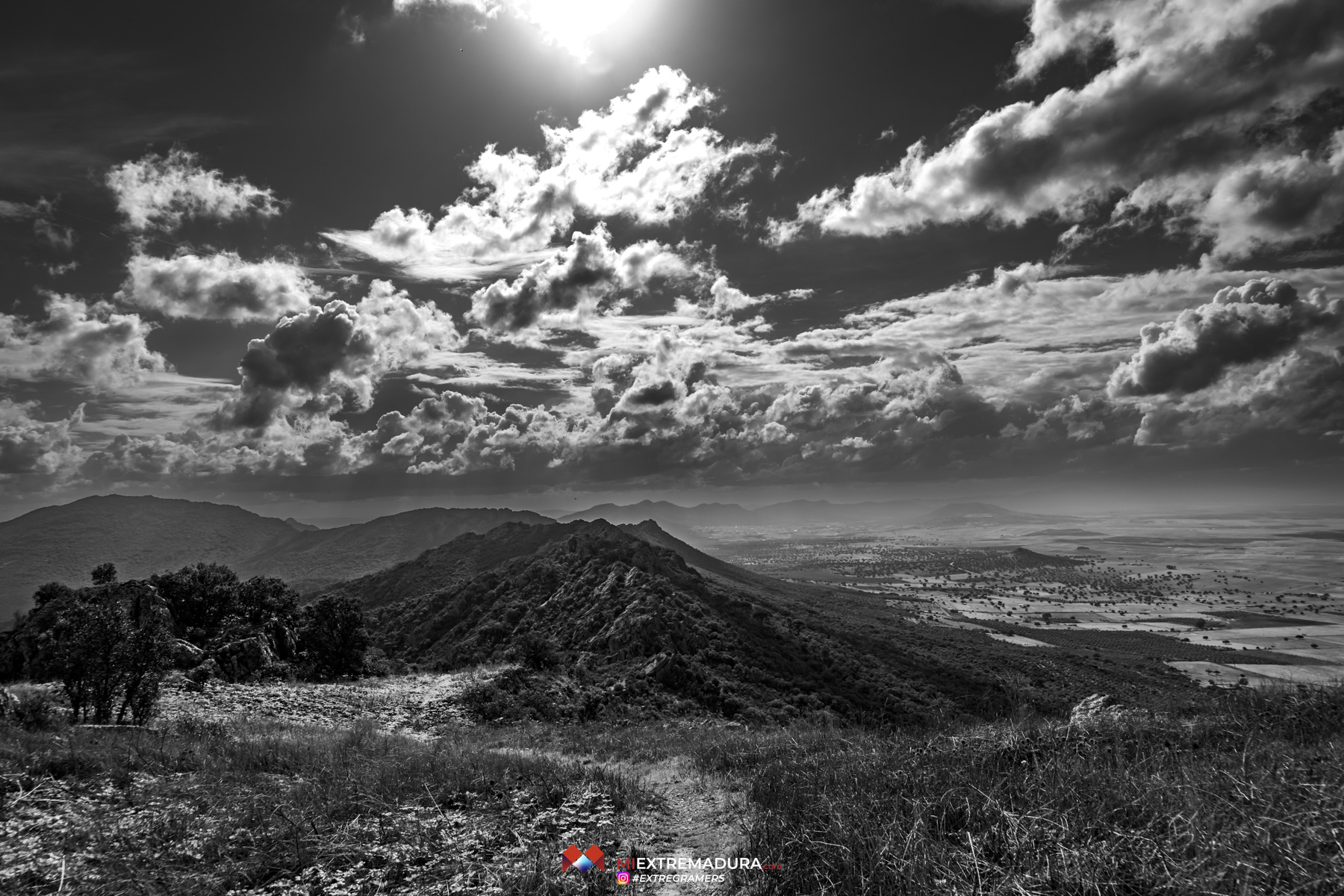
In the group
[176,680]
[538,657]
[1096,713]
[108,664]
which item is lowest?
[538,657]

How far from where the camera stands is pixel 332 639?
37562 millimetres

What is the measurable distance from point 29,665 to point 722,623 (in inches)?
1787

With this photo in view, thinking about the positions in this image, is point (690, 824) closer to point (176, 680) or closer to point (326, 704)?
point (326, 704)

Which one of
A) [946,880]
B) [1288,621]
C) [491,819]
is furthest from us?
[1288,621]

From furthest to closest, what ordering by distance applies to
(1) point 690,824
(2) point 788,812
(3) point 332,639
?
(3) point 332,639, (1) point 690,824, (2) point 788,812

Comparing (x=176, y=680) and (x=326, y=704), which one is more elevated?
(x=176, y=680)

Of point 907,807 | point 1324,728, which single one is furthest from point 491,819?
point 1324,728

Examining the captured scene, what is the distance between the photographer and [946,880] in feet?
15.3

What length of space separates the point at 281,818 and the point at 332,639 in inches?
1369

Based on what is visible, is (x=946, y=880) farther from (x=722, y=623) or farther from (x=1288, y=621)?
(x=1288, y=621)

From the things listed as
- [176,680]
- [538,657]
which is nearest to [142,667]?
[176,680]

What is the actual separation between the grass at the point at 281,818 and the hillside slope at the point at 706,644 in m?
21.6

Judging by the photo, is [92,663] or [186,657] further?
[186,657]

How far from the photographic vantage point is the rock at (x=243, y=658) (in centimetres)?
2967
